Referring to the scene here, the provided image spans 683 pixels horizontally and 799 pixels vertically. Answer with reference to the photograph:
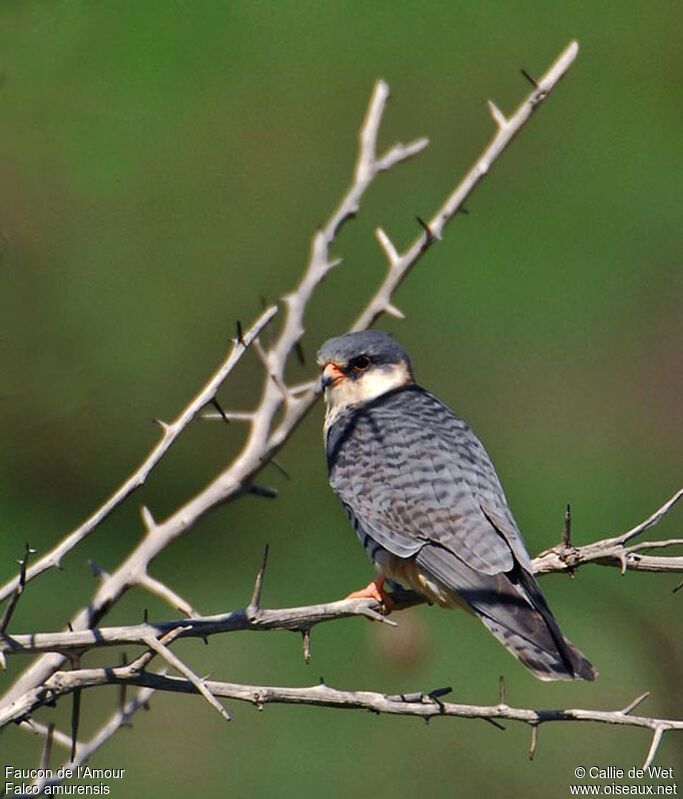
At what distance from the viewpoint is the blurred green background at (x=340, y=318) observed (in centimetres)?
604

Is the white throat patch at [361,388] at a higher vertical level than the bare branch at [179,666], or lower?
higher

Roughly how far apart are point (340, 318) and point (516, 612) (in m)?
4.07

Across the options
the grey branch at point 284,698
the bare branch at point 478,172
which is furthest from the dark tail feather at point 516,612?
the bare branch at point 478,172

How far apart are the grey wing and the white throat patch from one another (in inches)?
6.5

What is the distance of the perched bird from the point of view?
3508mm

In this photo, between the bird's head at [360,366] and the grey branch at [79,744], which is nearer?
the grey branch at [79,744]

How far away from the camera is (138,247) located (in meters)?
8.13

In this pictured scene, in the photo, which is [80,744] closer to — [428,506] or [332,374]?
[428,506]

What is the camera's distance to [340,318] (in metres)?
7.43

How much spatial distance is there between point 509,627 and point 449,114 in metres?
5.49

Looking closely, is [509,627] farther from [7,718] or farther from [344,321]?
[344,321]

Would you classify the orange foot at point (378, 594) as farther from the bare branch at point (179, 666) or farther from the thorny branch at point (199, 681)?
the bare branch at point (179, 666)

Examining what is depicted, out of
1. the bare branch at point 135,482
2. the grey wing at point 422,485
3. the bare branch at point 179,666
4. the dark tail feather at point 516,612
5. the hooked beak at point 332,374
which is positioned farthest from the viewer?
the hooked beak at point 332,374

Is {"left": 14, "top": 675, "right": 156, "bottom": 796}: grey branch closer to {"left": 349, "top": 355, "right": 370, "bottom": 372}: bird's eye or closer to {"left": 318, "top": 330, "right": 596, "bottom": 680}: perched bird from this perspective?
{"left": 318, "top": 330, "right": 596, "bottom": 680}: perched bird
